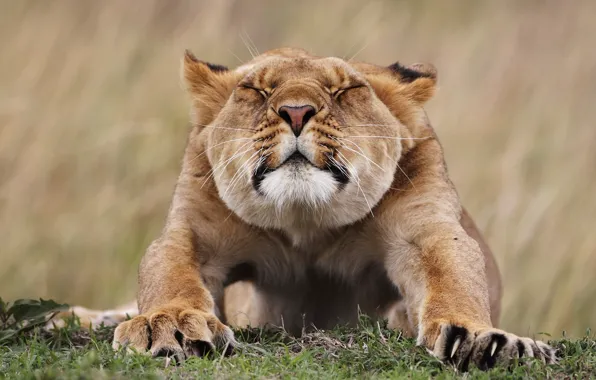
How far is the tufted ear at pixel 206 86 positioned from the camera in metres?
5.12

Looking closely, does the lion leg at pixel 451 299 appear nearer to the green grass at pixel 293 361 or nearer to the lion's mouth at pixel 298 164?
the green grass at pixel 293 361

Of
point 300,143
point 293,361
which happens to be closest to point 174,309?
point 293,361

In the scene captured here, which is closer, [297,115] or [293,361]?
[293,361]

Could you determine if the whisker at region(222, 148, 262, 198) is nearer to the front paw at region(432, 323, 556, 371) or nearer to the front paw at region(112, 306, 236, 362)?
the front paw at region(112, 306, 236, 362)

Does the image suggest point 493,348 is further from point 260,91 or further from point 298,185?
point 260,91

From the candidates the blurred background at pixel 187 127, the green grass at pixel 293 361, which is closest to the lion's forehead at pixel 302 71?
the green grass at pixel 293 361

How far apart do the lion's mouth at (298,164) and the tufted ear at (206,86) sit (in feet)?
2.50

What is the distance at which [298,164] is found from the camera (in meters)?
4.27

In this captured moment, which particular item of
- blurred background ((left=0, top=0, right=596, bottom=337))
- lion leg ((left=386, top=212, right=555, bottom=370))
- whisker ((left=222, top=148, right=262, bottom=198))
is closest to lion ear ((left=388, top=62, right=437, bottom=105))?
lion leg ((left=386, top=212, right=555, bottom=370))

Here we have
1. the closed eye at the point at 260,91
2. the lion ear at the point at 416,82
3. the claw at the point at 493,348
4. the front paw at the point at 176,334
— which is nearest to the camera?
the claw at the point at 493,348

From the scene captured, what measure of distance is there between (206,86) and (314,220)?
3.06 feet

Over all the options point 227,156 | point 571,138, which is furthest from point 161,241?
point 571,138

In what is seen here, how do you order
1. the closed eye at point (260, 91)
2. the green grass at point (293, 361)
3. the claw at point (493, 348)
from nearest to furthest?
the green grass at point (293, 361) → the claw at point (493, 348) → the closed eye at point (260, 91)

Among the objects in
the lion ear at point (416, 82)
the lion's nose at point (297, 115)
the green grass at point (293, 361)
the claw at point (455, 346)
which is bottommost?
the green grass at point (293, 361)
